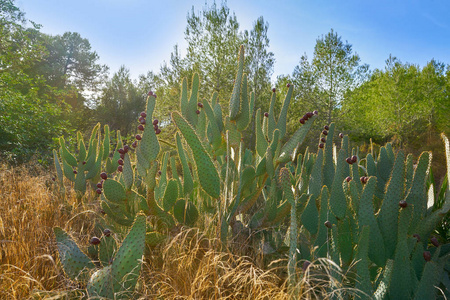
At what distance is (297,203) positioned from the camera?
7.32 feet

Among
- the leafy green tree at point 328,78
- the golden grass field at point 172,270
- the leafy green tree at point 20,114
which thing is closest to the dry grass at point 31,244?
the golden grass field at point 172,270

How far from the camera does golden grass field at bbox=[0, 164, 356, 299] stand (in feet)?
4.65

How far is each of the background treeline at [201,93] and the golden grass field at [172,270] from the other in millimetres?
3618

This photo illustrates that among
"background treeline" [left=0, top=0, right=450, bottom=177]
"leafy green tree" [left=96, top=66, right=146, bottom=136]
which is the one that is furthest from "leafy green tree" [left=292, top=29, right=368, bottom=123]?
"leafy green tree" [left=96, top=66, right=146, bottom=136]

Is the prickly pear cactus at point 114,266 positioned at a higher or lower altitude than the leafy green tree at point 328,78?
lower

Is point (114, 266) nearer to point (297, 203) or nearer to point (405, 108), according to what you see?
point (297, 203)

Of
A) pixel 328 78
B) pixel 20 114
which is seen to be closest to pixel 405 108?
pixel 328 78

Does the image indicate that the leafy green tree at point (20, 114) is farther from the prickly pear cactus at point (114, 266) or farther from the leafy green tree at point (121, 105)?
the leafy green tree at point (121, 105)

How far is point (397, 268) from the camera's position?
51.9 inches

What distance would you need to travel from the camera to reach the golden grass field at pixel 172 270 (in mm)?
1417

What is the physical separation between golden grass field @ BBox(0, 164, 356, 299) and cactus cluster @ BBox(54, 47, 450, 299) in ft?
0.41

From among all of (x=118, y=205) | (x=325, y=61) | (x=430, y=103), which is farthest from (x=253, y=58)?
(x=430, y=103)

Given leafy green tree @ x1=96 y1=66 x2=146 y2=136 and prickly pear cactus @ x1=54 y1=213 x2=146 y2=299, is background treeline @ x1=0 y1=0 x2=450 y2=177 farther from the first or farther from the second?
prickly pear cactus @ x1=54 y1=213 x2=146 y2=299

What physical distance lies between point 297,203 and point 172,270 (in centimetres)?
105
